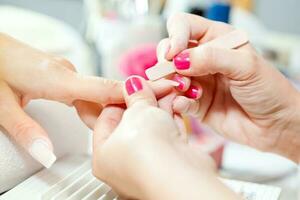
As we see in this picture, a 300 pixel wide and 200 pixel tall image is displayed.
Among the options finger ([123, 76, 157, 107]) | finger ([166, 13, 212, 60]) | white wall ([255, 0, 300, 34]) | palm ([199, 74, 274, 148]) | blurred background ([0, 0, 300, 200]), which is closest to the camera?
finger ([123, 76, 157, 107])

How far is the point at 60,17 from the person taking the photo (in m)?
1.85

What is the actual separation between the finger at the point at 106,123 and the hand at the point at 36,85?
13mm

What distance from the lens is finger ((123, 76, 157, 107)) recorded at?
1.81 ft

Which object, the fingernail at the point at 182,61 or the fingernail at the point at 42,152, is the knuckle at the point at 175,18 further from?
the fingernail at the point at 42,152

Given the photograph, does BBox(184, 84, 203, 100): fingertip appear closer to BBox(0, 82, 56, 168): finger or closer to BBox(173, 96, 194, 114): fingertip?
BBox(173, 96, 194, 114): fingertip

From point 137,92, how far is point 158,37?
Answer: 815 millimetres

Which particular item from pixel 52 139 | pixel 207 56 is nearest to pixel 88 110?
pixel 52 139

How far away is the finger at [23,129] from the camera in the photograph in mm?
560

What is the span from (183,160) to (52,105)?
0.85 feet

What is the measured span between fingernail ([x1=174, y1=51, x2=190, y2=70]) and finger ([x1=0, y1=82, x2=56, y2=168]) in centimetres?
20

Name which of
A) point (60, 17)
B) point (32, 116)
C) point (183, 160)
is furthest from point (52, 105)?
point (60, 17)

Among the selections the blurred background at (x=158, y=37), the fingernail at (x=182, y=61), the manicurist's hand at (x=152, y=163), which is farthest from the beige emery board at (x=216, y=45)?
the blurred background at (x=158, y=37)

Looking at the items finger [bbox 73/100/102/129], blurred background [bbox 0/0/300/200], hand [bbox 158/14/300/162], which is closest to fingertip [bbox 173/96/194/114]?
hand [bbox 158/14/300/162]

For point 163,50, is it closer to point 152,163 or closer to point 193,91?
point 193,91
